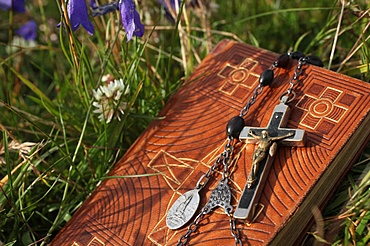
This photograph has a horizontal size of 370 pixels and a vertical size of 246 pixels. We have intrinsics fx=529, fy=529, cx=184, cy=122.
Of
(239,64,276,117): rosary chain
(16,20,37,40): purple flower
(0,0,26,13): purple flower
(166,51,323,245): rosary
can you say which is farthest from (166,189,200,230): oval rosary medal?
(16,20,37,40): purple flower

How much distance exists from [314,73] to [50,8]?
186 cm

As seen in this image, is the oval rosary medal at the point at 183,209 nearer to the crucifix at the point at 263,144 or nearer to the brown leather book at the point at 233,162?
the brown leather book at the point at 233,162

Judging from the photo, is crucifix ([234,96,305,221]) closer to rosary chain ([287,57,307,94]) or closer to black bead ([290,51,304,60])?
rosary chain ([287,57,307,94])

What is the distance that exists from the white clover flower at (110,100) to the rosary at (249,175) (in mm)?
419

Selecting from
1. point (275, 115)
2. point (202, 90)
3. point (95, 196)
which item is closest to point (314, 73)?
point (275, 115)

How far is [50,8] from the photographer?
115 inches

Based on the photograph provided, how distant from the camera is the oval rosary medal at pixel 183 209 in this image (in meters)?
1.32

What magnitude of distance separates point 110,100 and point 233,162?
1.65 feet

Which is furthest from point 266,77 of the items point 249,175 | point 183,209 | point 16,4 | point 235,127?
point 16,4

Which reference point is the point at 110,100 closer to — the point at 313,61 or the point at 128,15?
the point at 128,15

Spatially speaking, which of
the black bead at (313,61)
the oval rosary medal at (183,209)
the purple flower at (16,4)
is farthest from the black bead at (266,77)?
the purple flower at (16,4)

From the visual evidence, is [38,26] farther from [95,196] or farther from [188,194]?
[188,194]

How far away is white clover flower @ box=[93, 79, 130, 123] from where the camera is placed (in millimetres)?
1687

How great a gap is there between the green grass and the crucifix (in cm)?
22
